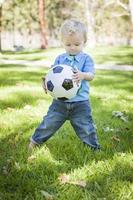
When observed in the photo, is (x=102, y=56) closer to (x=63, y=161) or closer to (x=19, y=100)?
(x=19, y=100)

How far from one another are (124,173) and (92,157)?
1.77 ft

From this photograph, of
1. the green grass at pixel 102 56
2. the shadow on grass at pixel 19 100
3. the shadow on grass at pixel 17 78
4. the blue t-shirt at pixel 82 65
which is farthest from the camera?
the green grass at pixel 102 56

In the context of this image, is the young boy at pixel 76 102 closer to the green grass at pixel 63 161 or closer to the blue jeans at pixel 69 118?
the blue jeans at pixel 69 118

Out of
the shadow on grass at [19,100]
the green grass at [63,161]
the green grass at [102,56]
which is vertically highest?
the green grass at [63,161]

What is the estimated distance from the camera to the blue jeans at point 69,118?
15.2 feet

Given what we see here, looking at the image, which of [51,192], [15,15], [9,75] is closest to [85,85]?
[51,192]

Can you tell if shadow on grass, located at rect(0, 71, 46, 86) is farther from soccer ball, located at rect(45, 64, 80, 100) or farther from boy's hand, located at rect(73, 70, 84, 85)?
boy's hand, located at rect(73, 70, 84, 85)

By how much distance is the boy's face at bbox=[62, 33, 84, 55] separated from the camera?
437 cm

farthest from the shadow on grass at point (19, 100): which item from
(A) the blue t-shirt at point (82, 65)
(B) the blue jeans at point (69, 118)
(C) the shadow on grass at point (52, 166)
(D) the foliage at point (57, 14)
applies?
(D) the foliage at point (57, 14)

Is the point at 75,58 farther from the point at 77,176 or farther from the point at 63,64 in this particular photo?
the point at 77,176

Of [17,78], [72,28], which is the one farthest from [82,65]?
[17,78]

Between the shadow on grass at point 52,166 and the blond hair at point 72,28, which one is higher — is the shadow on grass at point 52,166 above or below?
below

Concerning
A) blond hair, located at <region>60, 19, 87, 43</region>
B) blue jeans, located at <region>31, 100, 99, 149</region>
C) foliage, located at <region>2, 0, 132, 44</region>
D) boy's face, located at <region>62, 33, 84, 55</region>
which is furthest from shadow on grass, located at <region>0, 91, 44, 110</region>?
foliage, located at <region>2, 0, 132, 44</region>

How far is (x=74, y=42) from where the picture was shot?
442cm
